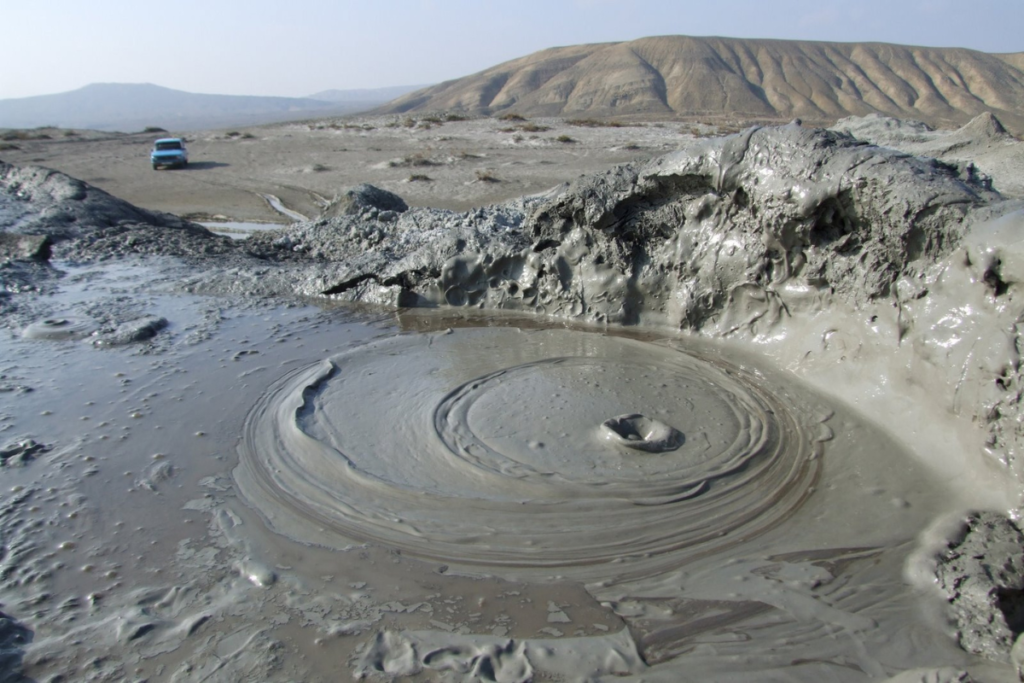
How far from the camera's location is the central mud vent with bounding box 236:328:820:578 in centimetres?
320

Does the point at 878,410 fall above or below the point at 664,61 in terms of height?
below

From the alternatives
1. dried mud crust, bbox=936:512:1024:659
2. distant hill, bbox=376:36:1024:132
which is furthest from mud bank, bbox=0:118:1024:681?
distant hill, bbox=376:36:1024:132

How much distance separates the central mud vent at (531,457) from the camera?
10.5 feet

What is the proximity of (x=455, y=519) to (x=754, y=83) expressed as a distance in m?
62.5

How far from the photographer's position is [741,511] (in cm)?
335

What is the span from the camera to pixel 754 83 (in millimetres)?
57719

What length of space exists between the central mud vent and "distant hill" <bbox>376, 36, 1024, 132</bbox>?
157 ft

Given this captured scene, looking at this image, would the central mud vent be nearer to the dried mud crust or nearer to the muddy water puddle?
the muddy water puddle

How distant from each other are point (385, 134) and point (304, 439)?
22.8m

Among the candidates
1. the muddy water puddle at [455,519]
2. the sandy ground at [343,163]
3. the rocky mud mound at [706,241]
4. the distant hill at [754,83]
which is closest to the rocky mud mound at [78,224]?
the rocky mud mound at [706,241]

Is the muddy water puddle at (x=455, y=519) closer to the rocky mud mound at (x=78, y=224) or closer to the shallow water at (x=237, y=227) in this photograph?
the rocky mud mound at (x=78, y=224)

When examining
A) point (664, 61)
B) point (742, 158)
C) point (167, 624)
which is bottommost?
point (167, 624)

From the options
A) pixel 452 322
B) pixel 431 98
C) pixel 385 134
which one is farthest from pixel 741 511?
pixel 431 98

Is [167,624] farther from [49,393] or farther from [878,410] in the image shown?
[878,410]
